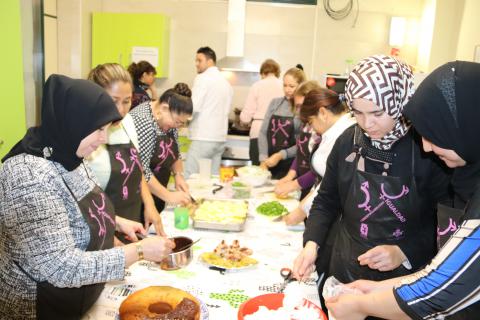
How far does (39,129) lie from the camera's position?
138 centimetres

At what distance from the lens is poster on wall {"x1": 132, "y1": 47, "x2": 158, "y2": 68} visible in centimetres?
571

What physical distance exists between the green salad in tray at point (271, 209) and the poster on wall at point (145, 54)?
12.7ft

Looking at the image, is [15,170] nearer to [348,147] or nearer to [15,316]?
[15,316]

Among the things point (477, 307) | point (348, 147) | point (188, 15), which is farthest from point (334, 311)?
point (188, 15)

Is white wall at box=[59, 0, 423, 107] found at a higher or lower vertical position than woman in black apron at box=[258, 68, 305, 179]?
higher

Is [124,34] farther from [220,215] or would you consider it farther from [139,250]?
[139,250]

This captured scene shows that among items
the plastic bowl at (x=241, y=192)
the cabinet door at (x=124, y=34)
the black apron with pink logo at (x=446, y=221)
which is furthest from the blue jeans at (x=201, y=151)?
the black apron with pink logo at (x=446, y=221)

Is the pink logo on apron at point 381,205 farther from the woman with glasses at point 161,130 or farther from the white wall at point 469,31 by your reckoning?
the white wall at point 469,31

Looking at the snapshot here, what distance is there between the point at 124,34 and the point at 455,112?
528 centimetres

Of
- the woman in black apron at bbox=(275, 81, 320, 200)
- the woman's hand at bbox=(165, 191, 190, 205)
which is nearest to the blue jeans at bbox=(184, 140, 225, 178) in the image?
the woman in black apron at bbox=(275, 81, 320, 200)

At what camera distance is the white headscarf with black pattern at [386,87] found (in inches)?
62.4

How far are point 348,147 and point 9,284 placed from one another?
4.58 feet

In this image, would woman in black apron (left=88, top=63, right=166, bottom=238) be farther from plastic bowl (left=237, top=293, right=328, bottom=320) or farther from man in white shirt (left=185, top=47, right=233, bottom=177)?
man in white shirt (left=185, top=47, right=233, bottom=177)

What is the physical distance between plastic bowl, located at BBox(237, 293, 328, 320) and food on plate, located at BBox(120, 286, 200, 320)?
163 millimetres
